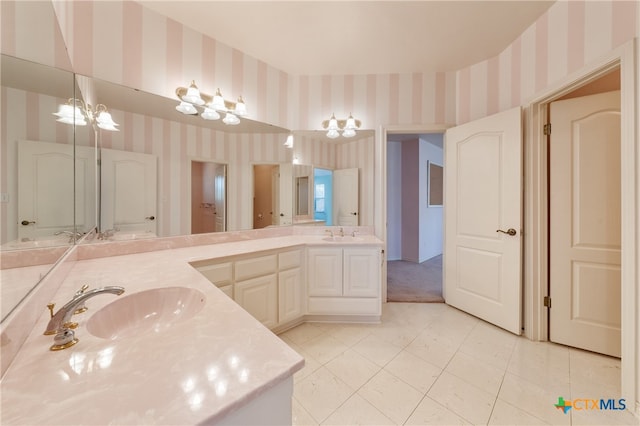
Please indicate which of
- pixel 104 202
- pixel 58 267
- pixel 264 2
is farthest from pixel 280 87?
pixel 58 267

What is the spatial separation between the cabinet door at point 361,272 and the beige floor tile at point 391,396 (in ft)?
2.45

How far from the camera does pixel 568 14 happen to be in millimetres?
1697

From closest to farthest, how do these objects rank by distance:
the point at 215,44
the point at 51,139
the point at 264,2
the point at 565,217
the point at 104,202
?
the point at 51,139 < the point at 104,202 < the point at 264,2 < the point at 565,217 < the point at 215,44

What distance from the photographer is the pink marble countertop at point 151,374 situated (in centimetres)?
41

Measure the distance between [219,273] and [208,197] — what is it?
78cm

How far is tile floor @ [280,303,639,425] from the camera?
1289mm

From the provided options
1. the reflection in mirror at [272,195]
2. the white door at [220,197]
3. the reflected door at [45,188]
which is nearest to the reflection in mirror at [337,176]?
the reflection in mirror at [272,195]

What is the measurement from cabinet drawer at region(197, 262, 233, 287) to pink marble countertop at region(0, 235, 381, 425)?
84cm

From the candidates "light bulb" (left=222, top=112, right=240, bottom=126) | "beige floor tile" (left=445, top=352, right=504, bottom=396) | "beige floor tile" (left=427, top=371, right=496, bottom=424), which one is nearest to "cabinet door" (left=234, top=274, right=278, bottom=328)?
"beige floor tile" (left=427, top=371, right=496, bottom=424)

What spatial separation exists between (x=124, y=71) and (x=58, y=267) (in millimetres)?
1518

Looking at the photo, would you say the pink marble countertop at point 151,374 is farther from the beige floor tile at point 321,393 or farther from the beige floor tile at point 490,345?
the beige floor tile at point 490,345

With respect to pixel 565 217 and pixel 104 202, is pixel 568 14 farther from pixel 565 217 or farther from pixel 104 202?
pixel 104 202

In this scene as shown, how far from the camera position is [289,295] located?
2.12m

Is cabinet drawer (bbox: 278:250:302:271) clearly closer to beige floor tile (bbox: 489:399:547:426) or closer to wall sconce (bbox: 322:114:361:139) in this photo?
wall sconce (bbox: 322:114:361:139)
